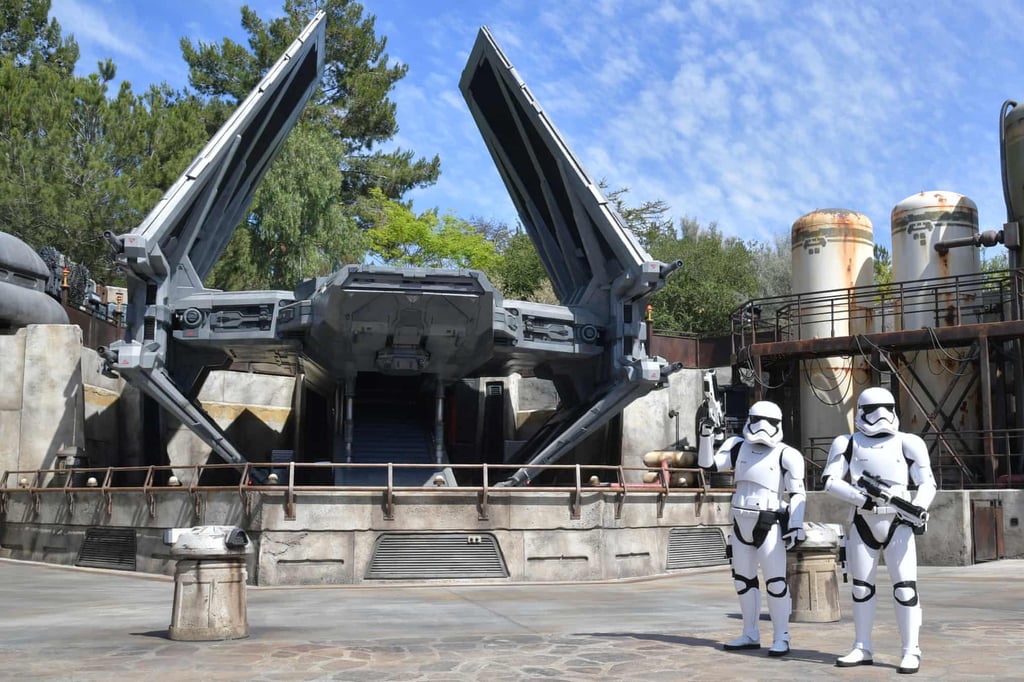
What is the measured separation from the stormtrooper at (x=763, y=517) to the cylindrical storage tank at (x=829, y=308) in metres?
19.4

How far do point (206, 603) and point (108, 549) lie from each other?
12.6 m

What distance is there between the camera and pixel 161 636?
10.2 m

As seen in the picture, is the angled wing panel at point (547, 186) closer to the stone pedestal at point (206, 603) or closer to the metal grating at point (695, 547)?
the metal grating at point (695, 547)

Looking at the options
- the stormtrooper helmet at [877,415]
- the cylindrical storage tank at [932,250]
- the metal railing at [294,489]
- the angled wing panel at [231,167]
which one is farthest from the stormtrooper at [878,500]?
the cylindrical storage tank at [932,250]

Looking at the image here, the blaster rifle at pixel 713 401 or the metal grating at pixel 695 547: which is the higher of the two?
the blaster rifle at pixel 713 401

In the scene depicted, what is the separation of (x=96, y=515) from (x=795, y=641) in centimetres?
1623

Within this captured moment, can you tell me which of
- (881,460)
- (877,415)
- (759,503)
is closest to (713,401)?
(759,503)

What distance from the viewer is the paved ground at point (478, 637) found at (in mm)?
7754

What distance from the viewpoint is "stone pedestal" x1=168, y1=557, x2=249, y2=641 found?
979 cm

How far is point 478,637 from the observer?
10023 millimetres

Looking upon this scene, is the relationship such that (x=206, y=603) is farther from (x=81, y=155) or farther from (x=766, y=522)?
(x=81, y=155)

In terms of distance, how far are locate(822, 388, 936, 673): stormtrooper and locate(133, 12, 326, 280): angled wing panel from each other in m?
19.2

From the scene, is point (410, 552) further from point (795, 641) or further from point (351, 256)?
point (351, 256)

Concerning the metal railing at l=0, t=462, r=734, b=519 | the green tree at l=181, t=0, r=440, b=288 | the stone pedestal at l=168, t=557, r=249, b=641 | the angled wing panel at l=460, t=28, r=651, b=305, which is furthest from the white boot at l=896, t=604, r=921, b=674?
the green tree at l=181, t=0, r=440, b=288
